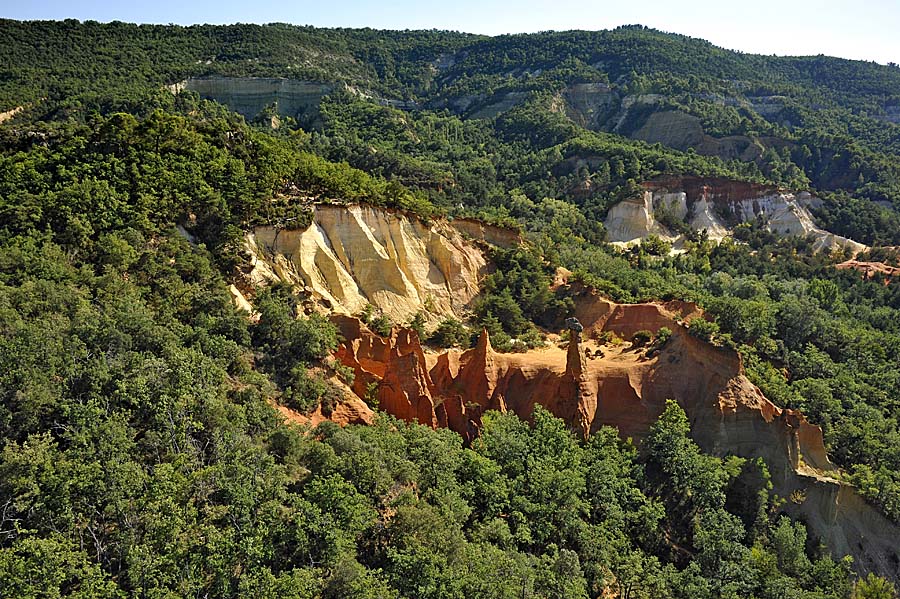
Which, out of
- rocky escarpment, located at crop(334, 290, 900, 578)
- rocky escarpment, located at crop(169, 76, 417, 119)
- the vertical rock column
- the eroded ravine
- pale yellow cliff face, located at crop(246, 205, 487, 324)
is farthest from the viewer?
rocky escarpment, located at crop(169, 76, 417, 119)

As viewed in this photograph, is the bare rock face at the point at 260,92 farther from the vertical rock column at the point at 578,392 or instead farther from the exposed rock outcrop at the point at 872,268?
the vertical rock column at the point at 578,392

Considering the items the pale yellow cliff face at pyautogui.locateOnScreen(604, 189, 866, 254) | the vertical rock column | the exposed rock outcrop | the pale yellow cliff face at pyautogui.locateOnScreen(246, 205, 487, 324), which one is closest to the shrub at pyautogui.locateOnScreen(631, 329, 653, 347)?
the vertical rock column

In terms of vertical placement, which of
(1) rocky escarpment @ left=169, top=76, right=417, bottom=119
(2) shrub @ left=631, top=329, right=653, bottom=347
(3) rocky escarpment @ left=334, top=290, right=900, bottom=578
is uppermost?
(1) rocky escarpment @ left=169, top=76, right=417, bottom=119

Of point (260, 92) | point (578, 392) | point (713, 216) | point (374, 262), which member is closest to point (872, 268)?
point (713, 216)

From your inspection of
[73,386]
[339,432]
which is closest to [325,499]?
[339,432]

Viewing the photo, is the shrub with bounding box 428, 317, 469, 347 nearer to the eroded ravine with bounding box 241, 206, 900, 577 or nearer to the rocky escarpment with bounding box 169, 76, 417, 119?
the eroded ravine with bounding box 241, 206, 900, 577
